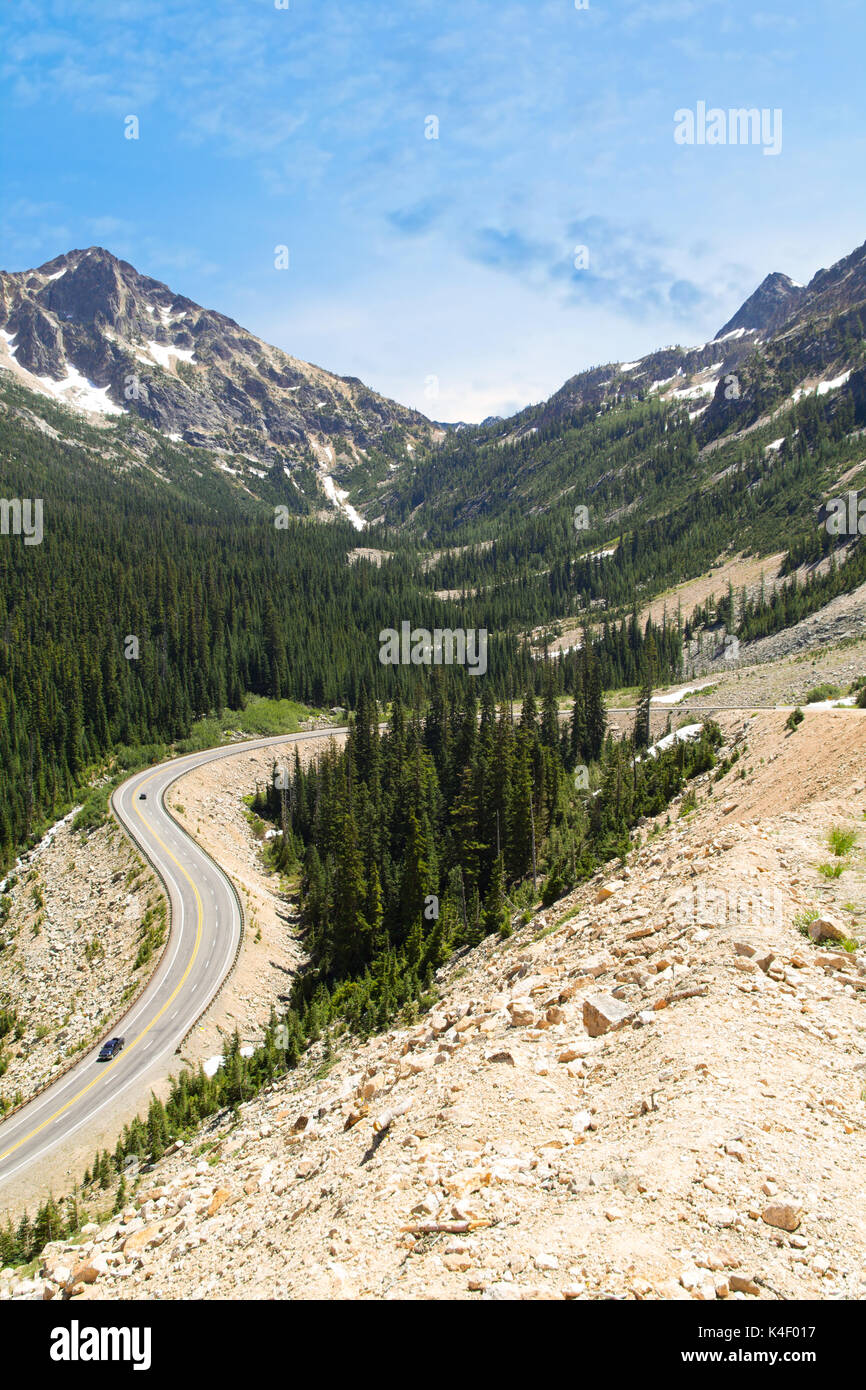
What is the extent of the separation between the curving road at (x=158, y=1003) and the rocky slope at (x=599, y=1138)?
1430 cm

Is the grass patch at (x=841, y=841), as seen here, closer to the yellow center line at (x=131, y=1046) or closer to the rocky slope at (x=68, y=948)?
the yellow center line at (x=131, y=1046)

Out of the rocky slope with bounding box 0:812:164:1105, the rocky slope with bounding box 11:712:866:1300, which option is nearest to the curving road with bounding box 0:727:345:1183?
the rocky slope with bounding box 0:812:164:1105

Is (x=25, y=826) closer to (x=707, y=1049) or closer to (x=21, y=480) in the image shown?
(x=707, y=1049)

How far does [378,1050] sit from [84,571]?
13035cm


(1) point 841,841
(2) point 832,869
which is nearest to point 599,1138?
(2) point 832,869

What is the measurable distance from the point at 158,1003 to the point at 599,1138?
1491 inches

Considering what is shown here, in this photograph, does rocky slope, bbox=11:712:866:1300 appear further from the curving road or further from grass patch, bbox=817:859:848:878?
the curving road

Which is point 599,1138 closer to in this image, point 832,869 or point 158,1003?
point 832,869

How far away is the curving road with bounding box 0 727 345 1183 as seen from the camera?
105 ft

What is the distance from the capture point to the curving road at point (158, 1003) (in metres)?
31.9

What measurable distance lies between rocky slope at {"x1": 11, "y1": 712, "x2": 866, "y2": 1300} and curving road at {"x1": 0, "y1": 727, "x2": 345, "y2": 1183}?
1430 centimetres

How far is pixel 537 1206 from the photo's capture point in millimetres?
8742

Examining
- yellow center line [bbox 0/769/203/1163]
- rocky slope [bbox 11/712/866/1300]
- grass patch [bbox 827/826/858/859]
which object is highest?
grass patch [bbox 827/826/858/859]

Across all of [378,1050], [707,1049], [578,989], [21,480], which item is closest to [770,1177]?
[707,1049]
